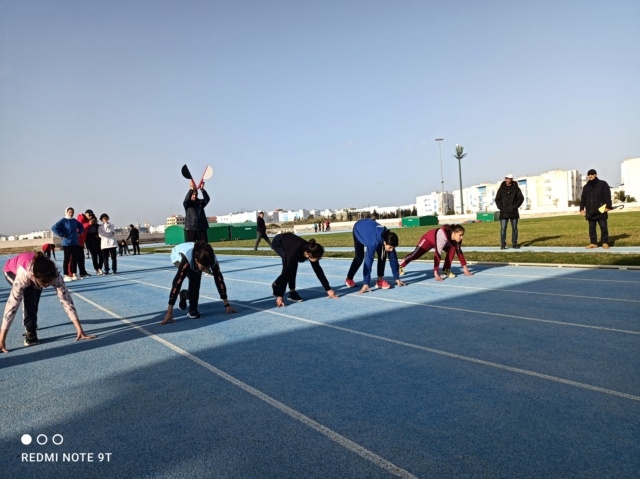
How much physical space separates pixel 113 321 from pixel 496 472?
611cm

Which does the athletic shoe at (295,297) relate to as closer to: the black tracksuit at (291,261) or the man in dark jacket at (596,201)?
the black tracksuit at (291,261)

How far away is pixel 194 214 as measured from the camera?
10891 millimetres

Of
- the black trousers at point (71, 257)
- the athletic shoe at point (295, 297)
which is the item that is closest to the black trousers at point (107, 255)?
the black trousers at point (71, 257)

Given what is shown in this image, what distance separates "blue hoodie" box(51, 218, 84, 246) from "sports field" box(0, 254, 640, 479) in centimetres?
605

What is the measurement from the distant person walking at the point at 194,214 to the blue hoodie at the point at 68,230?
382 centimetres

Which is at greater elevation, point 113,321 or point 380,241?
point 380,241

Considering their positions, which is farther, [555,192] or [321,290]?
[555,192]

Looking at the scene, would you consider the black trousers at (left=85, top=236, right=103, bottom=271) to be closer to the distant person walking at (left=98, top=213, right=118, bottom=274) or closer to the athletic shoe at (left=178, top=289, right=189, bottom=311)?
the distant person walking at (left=98, top=213, right=118, bottom=274)

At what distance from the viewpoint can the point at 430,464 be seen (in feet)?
8.29

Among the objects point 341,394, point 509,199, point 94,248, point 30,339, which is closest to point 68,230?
point 94,248

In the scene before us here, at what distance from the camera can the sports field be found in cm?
263

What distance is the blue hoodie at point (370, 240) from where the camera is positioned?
8.12m

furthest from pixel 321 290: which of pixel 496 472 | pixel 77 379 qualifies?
pixel 496 472

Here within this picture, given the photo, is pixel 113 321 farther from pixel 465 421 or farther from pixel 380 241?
pixel 465 421
